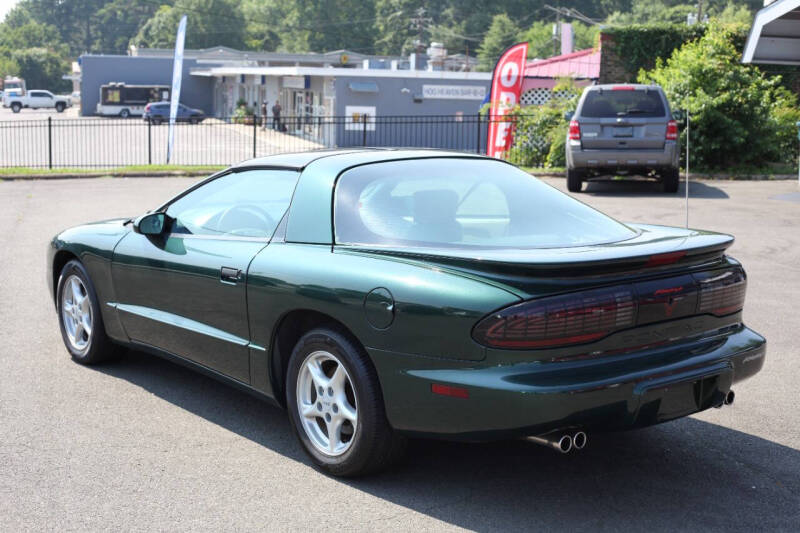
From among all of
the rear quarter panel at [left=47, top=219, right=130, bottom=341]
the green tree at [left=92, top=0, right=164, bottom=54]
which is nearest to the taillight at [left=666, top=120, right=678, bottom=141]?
the rear quarter panel at [left=47, top=219, right=130, bottom=341]

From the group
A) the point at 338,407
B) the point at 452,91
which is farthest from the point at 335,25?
the point at 338,407

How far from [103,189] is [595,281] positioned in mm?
16983

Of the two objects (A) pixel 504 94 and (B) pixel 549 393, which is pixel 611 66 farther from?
(B) pixel 549 393

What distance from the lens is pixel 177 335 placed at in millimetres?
5457

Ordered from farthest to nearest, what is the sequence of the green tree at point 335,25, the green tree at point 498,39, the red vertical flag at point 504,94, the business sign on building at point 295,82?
the green tree at point 335,25 → the green tree at point 498,39 → the business sign on building at point 295,82 → the red vertical flag at point 504,94

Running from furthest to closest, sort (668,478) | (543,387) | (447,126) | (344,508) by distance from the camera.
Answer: (447,126)
(668,478)
(344,508)
(543,387)

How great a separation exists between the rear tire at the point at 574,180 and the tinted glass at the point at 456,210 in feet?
41.2

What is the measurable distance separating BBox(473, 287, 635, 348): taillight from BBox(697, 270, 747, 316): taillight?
65 cm

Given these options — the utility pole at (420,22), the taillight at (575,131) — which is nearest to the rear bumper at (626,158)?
the taillight at (575,131)

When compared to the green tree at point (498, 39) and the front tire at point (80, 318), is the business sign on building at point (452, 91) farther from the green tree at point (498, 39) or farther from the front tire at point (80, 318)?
the green tree at point (498, 39)

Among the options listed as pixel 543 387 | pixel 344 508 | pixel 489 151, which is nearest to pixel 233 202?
pixel 344 508

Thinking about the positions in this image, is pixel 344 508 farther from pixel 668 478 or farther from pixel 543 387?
pixel 668 478

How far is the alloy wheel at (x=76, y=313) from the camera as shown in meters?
Result: 6.39

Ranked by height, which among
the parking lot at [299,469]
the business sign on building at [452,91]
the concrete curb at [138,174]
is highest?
the business sign on building at [452,91]
